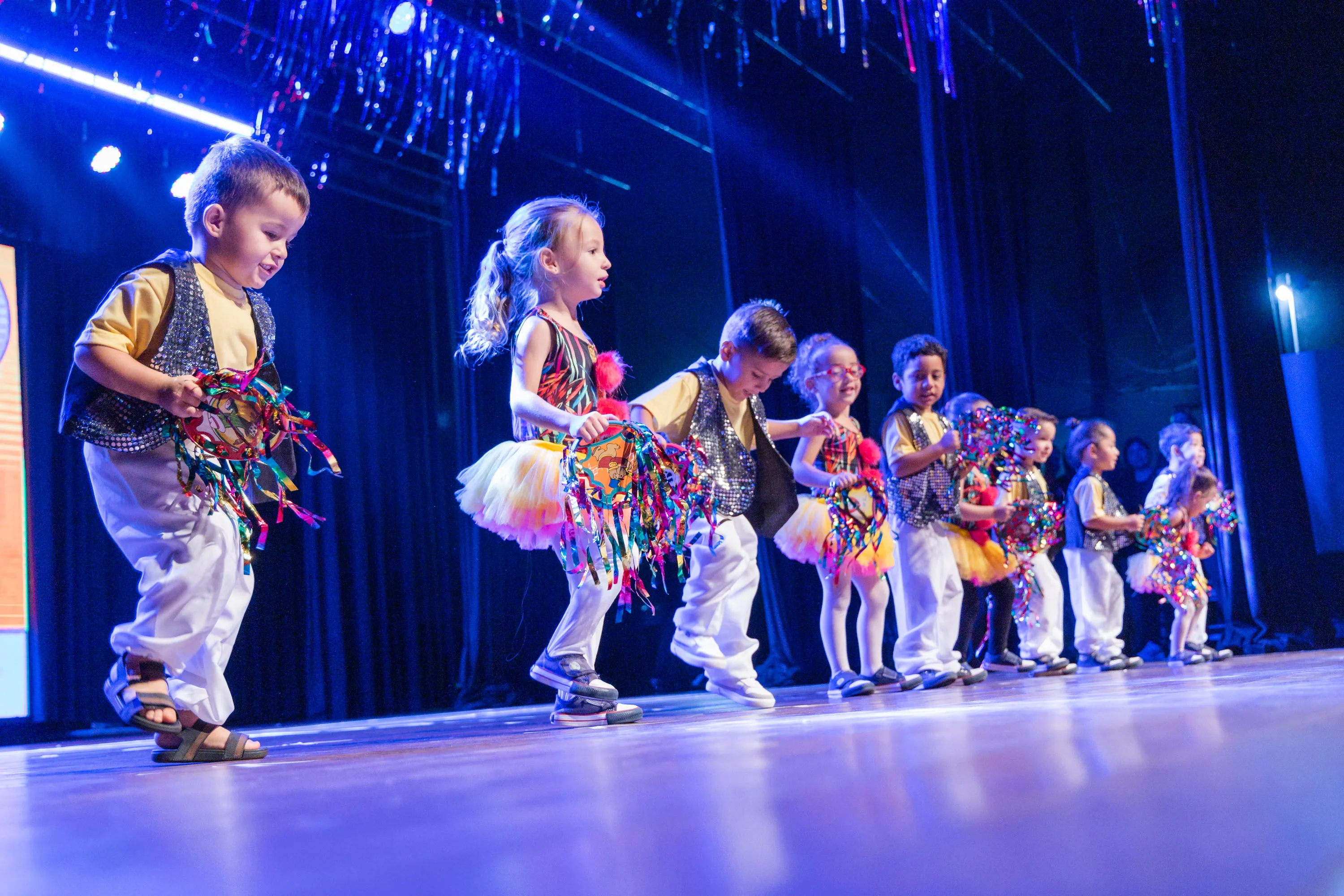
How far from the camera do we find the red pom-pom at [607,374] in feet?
10.7

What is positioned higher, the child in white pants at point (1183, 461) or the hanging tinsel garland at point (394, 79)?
the hanging tinsel garland at point (394, 79)

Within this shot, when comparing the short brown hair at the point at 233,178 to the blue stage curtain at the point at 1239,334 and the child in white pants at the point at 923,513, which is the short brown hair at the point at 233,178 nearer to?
the child in white pants at the point at 923,513

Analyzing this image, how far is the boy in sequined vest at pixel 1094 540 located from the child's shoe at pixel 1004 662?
34 cm

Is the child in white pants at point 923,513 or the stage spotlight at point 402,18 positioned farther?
the stage spotlight at point 402,18

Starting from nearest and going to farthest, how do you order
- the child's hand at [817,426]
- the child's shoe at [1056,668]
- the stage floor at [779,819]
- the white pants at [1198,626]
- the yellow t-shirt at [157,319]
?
the stage floor at [779,819] → the yellow t-shirt at [157,319] → the child's hand at [817,426] → the child's shoe at [1056,668] → the white pants at [1198,626]

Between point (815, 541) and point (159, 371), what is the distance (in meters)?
2.67

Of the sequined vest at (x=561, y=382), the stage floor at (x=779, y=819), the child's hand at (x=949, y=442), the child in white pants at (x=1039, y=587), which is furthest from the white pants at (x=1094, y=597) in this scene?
the stage floor at (x=779, y=819)

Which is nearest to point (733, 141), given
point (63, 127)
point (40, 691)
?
point (63, 127)

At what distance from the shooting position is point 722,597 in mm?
3320

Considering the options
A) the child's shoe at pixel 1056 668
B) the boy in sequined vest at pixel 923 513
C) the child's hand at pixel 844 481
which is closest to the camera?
the child's hand at pixel 844 481

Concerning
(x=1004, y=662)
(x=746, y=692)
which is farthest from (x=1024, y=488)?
(x=746, y=692)

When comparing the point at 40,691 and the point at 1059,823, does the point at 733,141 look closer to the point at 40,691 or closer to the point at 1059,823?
the point at 40,691

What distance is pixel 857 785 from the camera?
0.83 metres

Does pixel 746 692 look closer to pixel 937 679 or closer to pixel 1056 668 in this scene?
pixel 937 679
